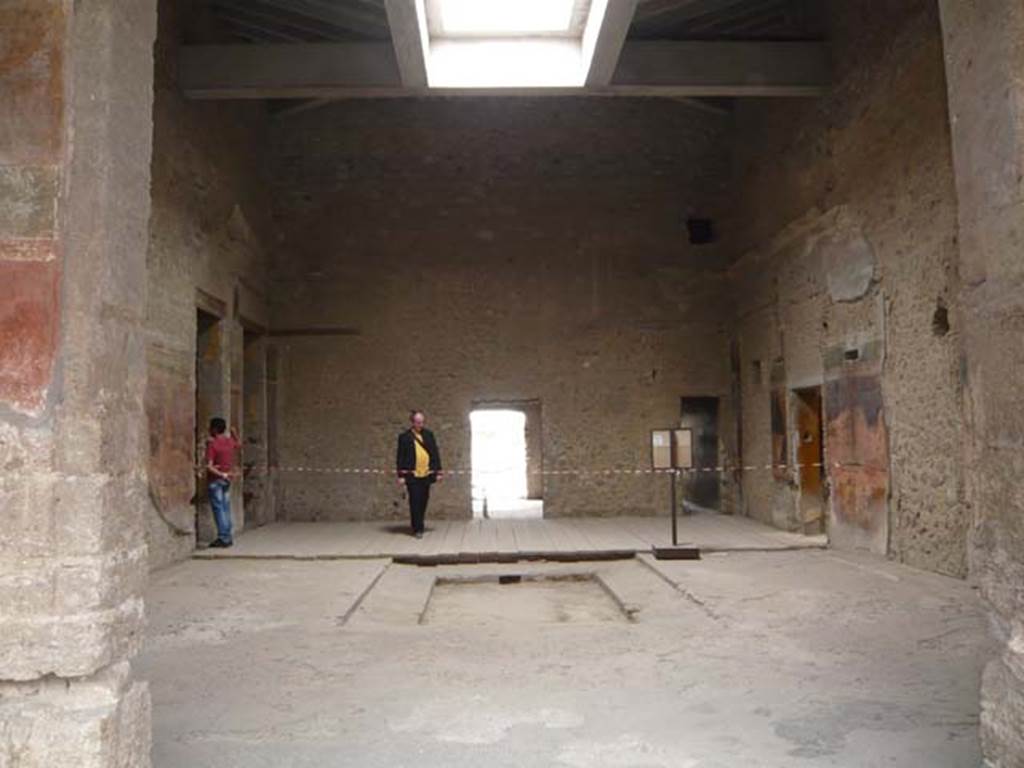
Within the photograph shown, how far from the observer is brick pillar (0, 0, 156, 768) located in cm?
230

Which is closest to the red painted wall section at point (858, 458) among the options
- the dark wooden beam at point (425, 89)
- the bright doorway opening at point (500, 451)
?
the dark wooden beam at point (425, 89)

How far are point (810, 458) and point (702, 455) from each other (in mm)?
4588

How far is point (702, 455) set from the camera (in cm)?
1434

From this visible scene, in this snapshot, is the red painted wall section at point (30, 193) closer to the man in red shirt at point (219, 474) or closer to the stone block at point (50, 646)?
the stone block at point (50, 646)

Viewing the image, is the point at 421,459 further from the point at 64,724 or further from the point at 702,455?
the point at 64,724

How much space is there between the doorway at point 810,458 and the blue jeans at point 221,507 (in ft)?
20.3

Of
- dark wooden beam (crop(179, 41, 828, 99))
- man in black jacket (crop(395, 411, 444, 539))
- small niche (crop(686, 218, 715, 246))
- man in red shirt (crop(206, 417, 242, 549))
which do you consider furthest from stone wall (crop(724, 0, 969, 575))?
man in red shirt (crop(206, 417, 242, 549))

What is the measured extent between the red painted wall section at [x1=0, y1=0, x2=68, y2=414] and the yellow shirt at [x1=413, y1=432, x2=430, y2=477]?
7.64 m

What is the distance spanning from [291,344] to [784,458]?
6.62 meters

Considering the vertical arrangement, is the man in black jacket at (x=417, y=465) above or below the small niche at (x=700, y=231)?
below

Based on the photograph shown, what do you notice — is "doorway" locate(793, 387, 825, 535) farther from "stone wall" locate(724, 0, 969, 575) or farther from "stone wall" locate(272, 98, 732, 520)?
"stone wall" locate(272, 98, 732, 520)

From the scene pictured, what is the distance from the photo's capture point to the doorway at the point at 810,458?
9.69m

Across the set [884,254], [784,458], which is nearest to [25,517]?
[884,254]

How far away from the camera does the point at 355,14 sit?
876cm
